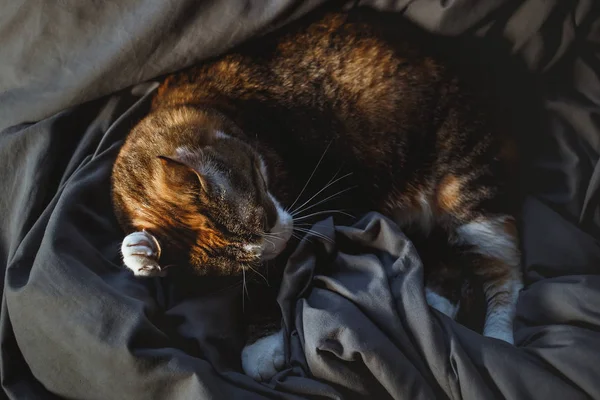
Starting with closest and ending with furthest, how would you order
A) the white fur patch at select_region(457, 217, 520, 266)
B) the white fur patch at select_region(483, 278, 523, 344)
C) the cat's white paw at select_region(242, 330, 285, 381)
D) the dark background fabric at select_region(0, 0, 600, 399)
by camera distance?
1. the dark background fabric at select_region(0, 0, 600, 399)
2. the cat's white paw at select_region(242, 330, 285, 381)
3. the white fur patch at select_region(483, 278, 523, 344)
4. the white fur patch at select_region(457, 217, 520, 266)

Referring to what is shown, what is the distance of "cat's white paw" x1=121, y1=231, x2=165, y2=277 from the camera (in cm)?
107

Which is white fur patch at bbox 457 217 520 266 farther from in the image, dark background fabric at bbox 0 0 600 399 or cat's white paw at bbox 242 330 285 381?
cat's white paw at bbox 242 330 285 381

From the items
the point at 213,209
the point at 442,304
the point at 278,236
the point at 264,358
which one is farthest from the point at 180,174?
the point at 442,304

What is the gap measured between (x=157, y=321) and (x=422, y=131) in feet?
2.33

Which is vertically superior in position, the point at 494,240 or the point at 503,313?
the point at 494,240

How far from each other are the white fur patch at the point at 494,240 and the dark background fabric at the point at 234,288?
0.03 meters

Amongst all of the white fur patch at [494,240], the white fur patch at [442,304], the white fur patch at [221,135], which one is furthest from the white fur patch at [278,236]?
the white fur patch at [494,240]

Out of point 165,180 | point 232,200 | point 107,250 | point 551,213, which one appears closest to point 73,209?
point 107,250

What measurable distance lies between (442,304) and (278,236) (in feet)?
1.35

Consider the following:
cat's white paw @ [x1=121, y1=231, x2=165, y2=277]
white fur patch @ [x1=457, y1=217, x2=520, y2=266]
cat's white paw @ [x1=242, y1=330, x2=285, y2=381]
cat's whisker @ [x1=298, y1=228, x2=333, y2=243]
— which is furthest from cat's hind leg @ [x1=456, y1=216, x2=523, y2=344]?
cat's white paw @ [x1=121, y1=231, x2=165, y2=277]

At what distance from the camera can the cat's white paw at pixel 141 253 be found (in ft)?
3.52

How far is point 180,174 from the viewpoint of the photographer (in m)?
1.05

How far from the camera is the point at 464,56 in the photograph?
1.32 m

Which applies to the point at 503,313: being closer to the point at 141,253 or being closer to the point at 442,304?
the point at 442,304
